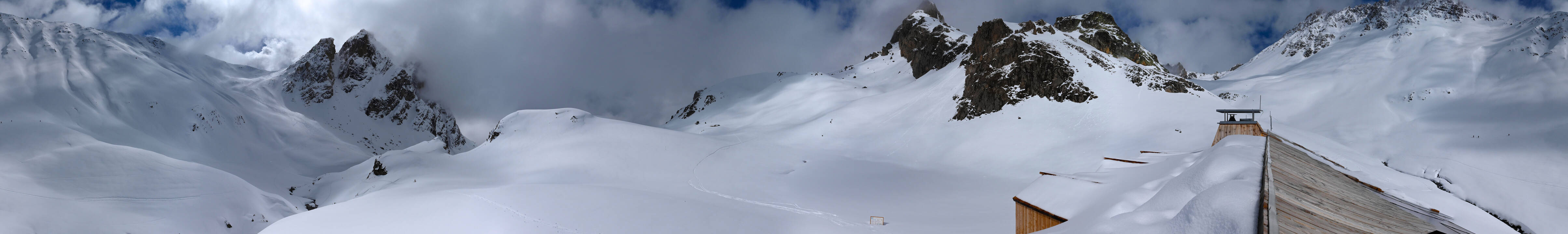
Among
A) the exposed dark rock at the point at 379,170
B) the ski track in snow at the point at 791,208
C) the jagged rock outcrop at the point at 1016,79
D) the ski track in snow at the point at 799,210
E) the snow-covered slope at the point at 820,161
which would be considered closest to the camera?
the snow-covered slope at the point at 820,161

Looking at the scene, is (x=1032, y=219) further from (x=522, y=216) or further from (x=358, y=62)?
(x=358, y=62)

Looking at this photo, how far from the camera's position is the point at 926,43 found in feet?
219

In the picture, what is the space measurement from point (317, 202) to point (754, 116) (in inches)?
1317

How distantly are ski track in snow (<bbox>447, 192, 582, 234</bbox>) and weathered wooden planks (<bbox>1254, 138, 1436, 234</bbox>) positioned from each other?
13.1 metres

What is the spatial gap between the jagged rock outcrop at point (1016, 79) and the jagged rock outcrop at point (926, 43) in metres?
13.7

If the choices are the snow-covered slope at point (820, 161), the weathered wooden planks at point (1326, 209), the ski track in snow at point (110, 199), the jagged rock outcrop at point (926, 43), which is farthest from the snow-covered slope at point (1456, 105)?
the ski track in snow at point (110, 199)

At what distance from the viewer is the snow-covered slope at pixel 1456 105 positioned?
23.4 meters

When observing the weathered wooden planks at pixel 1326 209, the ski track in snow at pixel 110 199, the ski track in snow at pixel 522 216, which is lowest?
the ski track in snow at pixel 110 199

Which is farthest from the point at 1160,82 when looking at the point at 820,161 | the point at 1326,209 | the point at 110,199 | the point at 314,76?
the point at 314,76

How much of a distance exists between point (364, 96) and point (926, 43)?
112m

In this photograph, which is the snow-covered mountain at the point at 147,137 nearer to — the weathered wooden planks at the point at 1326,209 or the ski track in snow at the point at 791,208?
the ski track in snow at the point at 791,208

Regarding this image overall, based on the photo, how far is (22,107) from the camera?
36.6 meters

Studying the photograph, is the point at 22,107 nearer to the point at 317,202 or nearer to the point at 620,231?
the point at 317,202

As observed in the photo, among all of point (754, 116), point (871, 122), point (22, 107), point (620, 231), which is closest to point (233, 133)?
point (22, 107)
